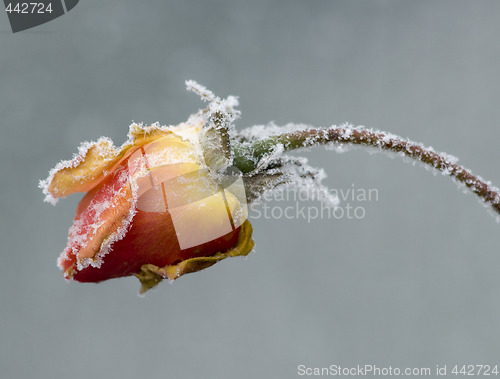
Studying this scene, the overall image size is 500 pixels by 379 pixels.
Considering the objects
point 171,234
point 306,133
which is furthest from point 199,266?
point 306,133

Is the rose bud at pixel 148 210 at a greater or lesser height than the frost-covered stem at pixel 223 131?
lesser

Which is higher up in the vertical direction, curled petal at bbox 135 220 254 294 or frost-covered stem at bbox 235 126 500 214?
frost-covered stem at bbox 235 126 500 214

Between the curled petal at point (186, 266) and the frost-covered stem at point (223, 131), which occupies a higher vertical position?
the frost-covered stem at point (223, 131)

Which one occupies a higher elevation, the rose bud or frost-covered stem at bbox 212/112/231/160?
frost-covered stem at bbox 212/112/231/160

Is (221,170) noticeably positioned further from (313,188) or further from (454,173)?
(454,173)
